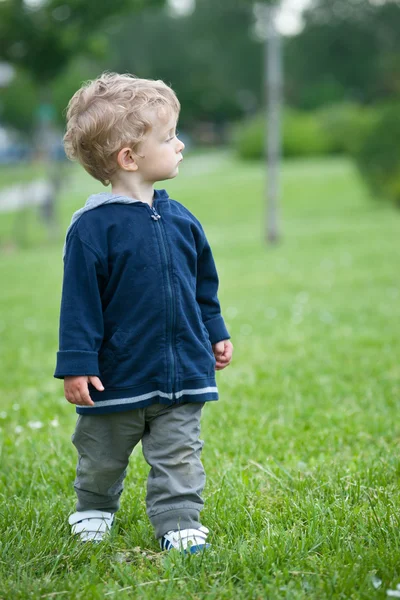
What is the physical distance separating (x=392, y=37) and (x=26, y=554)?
75344 millimetres

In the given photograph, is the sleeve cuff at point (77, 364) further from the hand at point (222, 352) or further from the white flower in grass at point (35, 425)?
the white flower in grass at point (35, 425)

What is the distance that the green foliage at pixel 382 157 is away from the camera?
1930 cm

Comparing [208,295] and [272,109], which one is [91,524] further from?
[272,109]

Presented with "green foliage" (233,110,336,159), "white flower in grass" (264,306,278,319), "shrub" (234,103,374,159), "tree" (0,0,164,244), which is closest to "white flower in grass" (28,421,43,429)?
"white flower in grass" (264,306,278,319)

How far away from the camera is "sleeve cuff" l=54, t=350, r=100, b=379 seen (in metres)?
2.62

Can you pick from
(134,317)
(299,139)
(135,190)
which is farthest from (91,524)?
(299,139)

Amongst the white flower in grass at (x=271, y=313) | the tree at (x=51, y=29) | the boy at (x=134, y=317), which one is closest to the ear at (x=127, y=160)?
the boy at (x=134, y=317)

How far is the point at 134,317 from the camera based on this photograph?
8.94 feet

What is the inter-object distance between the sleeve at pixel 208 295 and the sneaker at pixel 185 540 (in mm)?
689

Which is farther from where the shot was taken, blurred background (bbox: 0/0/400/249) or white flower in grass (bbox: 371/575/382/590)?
blurred background (bbox: 0/0/400/249)

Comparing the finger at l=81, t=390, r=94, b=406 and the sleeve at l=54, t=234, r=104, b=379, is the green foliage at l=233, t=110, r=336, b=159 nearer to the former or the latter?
the sleeve at l=54, t=234, r=104, b=379

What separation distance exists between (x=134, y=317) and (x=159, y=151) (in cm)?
57

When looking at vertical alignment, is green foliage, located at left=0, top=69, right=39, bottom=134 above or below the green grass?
above

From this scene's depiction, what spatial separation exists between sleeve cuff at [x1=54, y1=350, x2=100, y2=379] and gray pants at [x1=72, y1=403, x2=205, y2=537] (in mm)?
205
